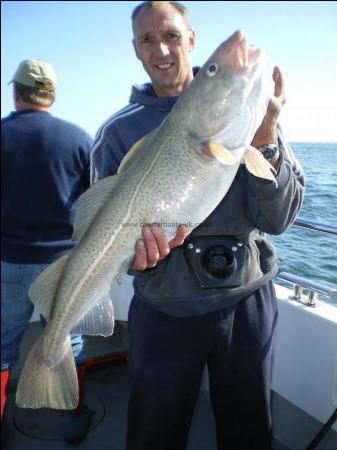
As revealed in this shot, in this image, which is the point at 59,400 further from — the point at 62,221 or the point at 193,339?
the point at 62,221

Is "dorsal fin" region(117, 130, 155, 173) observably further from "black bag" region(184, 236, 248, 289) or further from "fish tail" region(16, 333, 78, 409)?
"fish tail" region(16, 333, 78, 409)

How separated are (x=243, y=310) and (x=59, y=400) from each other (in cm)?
110

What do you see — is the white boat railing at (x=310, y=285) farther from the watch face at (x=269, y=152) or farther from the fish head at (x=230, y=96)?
the fish head at (x=230, y=96)

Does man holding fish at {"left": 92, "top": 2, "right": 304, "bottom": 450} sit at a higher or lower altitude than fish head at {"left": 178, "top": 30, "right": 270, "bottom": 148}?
lower

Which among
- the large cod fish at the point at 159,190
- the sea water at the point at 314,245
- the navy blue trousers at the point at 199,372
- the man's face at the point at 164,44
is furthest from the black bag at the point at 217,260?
the sea water at the point at 314,245

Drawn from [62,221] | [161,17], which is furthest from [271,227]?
[62,221]

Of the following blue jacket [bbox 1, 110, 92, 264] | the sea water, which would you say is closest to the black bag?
blue jacket [bbox 1, 110, 92, 264]

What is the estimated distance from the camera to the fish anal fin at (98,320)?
7.13ft

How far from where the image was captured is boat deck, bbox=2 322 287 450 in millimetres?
3410

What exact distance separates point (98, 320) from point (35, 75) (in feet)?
7.42

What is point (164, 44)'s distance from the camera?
2.38 metres

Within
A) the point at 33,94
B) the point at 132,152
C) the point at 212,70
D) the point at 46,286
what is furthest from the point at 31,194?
the point at 212,70

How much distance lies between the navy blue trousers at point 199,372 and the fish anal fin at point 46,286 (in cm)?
53

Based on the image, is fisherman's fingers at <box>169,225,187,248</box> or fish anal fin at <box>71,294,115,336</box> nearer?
fisherman's fingers at <box>169,225,187,248</box>
